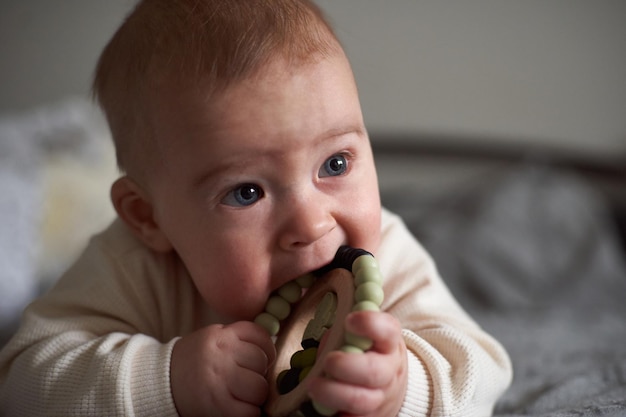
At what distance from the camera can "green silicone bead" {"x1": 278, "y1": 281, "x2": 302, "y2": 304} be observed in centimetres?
87

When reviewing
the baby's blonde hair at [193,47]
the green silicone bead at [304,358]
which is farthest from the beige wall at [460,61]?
the green silicone bead at [304,358]

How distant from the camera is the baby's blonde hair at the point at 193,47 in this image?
83 cm

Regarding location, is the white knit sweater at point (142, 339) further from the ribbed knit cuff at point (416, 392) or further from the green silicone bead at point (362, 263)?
the green silicone bead at point (362, 263)

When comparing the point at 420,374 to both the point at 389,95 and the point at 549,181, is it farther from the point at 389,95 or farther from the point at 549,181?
the point at 389,95

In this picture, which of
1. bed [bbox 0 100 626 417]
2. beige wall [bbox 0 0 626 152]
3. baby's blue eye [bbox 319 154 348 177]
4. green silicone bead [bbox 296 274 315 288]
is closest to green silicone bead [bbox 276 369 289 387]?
green silicone bead [bbox 296 274 315 288]

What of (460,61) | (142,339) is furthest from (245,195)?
(460,61)

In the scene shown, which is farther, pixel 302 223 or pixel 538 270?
pixel 538 270

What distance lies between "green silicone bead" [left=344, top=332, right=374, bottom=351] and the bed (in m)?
0.51

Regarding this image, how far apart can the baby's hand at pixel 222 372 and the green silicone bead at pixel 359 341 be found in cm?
18

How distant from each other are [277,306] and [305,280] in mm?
49

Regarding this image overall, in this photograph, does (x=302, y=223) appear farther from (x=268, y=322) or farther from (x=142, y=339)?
(x=142, y=339)

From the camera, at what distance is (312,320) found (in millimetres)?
840

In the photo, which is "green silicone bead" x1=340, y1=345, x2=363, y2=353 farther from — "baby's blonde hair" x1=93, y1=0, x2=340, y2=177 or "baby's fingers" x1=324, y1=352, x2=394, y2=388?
"baby's blonde hair" x1=93, y1=0, x2=340, y2=177

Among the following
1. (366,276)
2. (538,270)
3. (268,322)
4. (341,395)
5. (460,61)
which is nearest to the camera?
(341,395)
